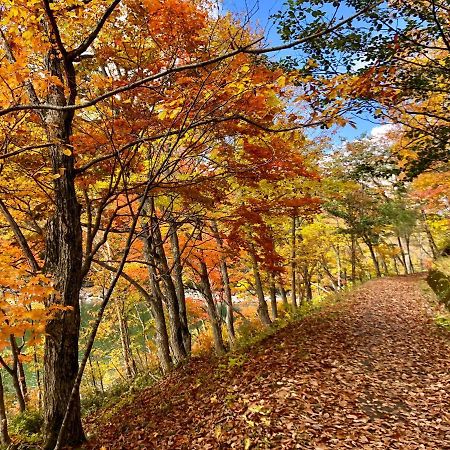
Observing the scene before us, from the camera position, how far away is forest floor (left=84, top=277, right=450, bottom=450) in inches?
191

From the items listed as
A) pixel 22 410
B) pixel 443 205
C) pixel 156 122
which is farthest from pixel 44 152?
pixel 443 205

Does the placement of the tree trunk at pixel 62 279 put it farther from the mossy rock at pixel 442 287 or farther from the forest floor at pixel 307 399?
the mossy rock at pixel 442 287

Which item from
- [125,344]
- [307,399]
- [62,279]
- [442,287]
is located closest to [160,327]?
[62,279]

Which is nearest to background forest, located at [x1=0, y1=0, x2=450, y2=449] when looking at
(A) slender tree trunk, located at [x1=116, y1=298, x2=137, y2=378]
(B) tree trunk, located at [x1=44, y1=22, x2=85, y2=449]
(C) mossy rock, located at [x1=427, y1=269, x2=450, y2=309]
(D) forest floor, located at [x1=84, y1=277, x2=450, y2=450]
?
(B) tree trunk, located at [x1=44, y1=22, x2=85, y2=449]

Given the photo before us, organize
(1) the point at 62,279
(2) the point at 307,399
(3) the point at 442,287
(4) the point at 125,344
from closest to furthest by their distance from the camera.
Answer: (1) the point at 62,279 < (2) the point at 307,399 < (3) the point at 442,287 < (4) the point at 125,344

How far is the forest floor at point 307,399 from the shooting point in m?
4.86

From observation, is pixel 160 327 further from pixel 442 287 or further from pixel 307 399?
pixel 442 287

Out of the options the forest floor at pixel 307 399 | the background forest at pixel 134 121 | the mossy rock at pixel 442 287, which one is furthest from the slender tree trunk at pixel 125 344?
the mossy rock at pixel 442 287

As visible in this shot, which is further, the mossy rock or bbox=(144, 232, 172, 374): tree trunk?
the mossy rock

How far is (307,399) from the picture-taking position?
569cm

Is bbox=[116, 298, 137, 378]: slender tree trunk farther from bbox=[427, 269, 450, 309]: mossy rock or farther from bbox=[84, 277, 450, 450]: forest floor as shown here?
bbox=[427, 269, 450, 309]: mossy rock

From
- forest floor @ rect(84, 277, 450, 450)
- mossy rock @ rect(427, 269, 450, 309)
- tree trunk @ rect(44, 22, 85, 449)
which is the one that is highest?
tree trunk @ rect(44, 22, 85, 449)

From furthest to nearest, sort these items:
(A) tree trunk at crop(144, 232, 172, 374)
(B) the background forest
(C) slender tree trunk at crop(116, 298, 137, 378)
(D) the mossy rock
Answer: (C) slender tree trunk at crop(116, 298, 137, 378) → (D) the mossy rock → (A) tree trunk at crop(144, 232, 172, 374) → (B) the background forest

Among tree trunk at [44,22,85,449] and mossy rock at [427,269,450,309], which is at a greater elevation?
tree trunk at [44,22,85,449]
